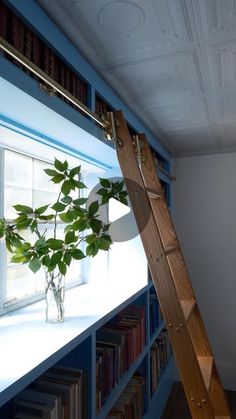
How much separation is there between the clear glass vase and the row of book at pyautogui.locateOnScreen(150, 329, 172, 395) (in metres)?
1.09

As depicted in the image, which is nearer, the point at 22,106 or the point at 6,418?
the point at 22,106

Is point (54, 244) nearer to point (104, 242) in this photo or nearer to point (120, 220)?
point (104, 242)

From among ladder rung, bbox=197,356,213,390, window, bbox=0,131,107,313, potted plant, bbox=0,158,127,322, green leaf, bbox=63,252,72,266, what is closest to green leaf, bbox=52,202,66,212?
potted plant, bbox=0,158,127,322

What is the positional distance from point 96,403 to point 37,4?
1474mm

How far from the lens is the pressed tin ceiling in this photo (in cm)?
94

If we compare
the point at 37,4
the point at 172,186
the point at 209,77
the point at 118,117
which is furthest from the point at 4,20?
the point at 172,186

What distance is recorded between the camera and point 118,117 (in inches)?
54.0

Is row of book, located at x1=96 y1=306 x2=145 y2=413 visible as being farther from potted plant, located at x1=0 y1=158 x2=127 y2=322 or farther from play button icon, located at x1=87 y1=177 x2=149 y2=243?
play button icon, located at x1=87 y1=177 x2=149 y2=243

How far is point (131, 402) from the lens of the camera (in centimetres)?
158

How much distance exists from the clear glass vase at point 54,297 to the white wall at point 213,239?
1787mm

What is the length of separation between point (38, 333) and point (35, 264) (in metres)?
0.26

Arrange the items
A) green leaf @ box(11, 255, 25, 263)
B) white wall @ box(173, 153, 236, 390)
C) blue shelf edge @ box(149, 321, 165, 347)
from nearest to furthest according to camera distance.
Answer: green leaf @ box(11, 255, 25, 263), blue shelf edge @ box(149, 321, 165, 347), white wall @ box(173, 153, 236, 390)

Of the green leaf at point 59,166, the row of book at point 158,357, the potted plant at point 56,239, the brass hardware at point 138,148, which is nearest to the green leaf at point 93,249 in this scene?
the potted plant at point 56,239

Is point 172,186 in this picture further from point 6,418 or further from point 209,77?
point 6,418
